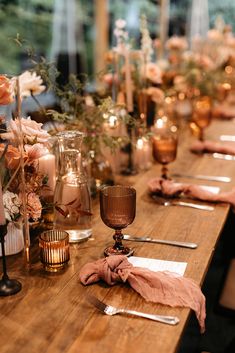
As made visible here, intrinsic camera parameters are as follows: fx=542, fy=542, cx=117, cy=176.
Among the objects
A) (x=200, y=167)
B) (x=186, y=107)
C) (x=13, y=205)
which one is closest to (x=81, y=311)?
(x=13, y=205)

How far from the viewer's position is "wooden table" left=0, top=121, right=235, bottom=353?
1103 mm

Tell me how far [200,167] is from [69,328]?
1443mm

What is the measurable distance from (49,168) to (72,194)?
0.15 meters

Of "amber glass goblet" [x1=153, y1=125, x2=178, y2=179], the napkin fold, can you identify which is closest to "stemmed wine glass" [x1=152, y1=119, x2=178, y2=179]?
"amber glass goblet" [x1=153, y1=125, x2=178, y2=179]

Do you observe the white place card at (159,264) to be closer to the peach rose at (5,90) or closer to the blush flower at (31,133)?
the blush flower at (31,133)

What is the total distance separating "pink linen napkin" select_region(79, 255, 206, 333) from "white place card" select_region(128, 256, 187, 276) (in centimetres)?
7

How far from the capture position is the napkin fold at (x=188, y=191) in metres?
1.94

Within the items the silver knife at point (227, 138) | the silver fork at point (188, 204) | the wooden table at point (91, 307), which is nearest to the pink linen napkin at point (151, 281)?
the wooden table at point (91, 307)

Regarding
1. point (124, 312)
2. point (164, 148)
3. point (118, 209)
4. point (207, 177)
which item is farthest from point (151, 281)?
point (207, 177)

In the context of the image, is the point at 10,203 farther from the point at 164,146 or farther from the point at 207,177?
the point at 207,177

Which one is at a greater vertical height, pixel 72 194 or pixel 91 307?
→ pixel 72 194

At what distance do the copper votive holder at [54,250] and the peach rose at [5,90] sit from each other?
363 millimetres

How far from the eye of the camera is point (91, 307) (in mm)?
1240

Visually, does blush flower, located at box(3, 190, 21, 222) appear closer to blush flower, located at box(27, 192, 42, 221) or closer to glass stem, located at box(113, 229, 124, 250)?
blush flower, located at box(27, 192, 42, 221)
